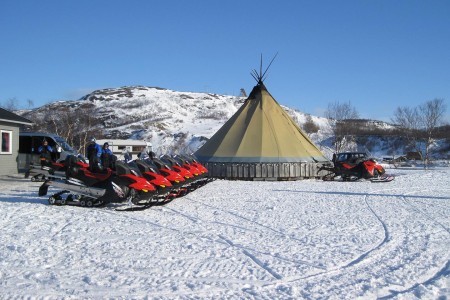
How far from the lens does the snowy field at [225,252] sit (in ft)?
16.3

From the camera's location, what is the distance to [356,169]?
21.6 meters

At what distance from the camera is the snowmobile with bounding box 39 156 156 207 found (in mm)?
10828

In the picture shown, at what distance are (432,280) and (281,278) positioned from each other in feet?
6.18

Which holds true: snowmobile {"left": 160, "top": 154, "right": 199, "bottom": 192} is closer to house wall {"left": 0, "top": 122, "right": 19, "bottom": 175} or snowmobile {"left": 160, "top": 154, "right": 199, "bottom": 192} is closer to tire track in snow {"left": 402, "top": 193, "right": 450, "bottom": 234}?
tire track in snow {"left": 402, "top": 193, "right": 450, "bottom": 234}

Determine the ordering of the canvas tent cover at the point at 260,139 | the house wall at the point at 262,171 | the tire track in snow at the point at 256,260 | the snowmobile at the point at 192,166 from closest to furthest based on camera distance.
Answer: the tire track in snow at the point at 256,260 < the snowmobile at the point at 192,166 < the house wall at the point at 262,171 < the canvas tent cover at the point at 260,139

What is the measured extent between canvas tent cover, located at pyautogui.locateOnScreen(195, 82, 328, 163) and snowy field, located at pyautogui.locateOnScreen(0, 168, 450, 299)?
11190 millimetres

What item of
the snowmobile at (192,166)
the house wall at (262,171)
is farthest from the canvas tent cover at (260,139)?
the snowmobile at (192,166)

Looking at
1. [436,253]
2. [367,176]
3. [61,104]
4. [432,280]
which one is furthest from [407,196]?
[61,104]

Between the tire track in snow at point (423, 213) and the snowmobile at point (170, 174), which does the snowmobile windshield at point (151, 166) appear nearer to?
the snowmobile at point (170, 174)

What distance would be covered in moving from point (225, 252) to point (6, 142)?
1718 cm

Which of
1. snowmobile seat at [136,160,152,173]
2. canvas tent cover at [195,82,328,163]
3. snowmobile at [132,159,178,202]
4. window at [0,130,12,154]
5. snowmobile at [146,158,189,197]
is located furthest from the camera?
canvas tent cover at [195,82,328,163]

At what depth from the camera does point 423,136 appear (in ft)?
165

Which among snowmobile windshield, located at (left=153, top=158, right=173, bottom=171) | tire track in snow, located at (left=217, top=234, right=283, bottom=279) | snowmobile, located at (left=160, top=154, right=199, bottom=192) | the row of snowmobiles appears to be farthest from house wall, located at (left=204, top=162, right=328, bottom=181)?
tire track in snow, located at (left=217, top=234, right=283, bottom=279)

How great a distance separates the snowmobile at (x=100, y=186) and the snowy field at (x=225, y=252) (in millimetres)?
399
